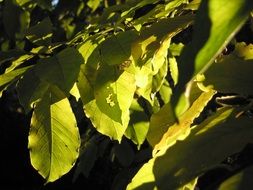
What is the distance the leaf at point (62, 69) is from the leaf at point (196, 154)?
33 cm

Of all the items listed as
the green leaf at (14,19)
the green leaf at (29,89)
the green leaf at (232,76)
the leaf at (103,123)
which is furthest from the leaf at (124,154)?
the green leaf at (232,76)

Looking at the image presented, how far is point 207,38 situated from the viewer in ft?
1.49

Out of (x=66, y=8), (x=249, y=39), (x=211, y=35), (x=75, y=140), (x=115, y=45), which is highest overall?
(x=211, y=35)

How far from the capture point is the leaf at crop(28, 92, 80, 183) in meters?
1.07

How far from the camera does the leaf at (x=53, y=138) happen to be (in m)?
1.07

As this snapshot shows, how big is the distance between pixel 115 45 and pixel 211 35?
1.97ft

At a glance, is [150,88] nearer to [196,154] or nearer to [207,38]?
[196,154]

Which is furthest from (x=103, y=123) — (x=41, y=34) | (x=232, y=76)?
(x=232, y=76)

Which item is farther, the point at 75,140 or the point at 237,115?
the point at 75,140

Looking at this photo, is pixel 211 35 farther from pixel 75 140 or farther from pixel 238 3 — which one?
pixel 75 140

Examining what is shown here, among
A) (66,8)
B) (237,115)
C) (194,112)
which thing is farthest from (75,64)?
(66,8)

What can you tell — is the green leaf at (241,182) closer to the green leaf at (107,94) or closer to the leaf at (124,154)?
the green leaf at (107,94)

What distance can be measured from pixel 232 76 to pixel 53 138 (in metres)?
0.50

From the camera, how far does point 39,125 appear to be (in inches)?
43.0
